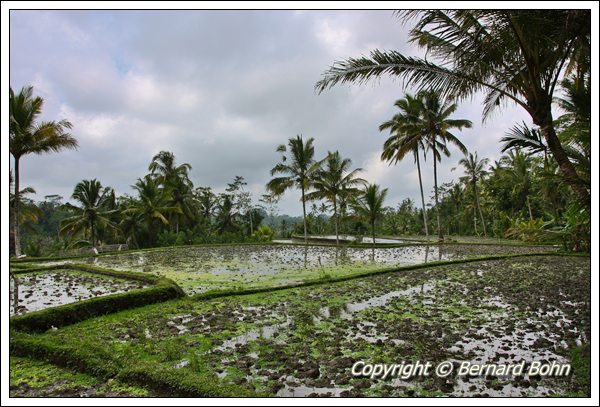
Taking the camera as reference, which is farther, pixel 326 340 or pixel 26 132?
pixel 26 132

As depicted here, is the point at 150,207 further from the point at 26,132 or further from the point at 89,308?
the point at 89,308

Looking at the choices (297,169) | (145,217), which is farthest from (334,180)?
(145,217)

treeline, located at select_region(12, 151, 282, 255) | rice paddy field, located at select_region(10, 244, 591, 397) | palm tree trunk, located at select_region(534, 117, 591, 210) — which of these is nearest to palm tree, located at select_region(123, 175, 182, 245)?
treeline, located at select_region(12, 151, 282, 255)

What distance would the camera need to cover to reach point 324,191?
956 inches

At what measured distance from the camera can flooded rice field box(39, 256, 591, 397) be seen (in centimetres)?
345

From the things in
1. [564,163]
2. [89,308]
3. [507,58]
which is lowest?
[89,308]

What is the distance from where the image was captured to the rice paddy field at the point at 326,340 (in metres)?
3.44

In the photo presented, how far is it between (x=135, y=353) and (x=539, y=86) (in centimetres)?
659

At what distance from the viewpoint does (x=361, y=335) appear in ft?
16.1

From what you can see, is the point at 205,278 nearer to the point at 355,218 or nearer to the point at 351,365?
the point at 351,365

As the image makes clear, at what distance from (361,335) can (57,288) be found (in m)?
7.94

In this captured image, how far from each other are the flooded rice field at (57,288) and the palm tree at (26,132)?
691 cm

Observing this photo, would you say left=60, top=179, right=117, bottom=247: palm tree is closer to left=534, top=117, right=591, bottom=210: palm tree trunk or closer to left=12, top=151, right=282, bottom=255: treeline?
left=12, top=151, right=282, bottom=255: treeline

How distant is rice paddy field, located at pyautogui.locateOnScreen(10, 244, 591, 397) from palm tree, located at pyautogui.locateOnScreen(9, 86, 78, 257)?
10.0 meters
